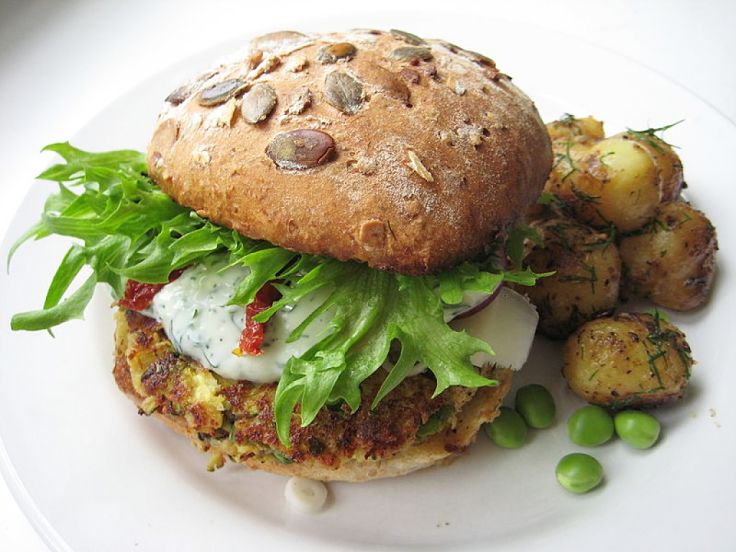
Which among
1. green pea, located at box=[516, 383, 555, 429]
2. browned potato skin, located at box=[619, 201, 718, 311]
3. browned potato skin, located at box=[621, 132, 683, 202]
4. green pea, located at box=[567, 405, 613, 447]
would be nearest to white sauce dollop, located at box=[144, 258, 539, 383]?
green pea, located at box=[516, 383, 555, 429]

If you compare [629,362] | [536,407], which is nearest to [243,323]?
[536,407]

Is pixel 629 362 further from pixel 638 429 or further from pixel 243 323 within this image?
pixel 243 323

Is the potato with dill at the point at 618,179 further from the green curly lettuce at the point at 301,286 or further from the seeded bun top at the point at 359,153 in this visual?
the green curly lettuce at the point at 301,286

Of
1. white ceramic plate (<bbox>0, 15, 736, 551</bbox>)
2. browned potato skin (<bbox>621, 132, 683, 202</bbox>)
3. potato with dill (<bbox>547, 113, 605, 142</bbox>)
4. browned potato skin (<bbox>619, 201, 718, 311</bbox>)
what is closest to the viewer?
white ceramic plate (<bbox>0, 15, 736, 551</bbox>)

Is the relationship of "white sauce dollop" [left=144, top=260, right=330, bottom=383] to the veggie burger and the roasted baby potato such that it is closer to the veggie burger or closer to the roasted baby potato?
the veggie burger

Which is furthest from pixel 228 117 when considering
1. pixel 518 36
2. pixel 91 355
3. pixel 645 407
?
pixel 518 36

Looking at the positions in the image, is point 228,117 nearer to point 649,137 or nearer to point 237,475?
point 237,475

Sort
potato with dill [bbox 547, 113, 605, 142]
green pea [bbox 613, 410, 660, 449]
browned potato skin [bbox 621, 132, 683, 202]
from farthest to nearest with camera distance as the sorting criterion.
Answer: potato with dill [bbox 547, 113, 605, 142], browned potato skin [bbox 621, 132, 683, 202], green pea [bbox 613, 410, 660, 449]
